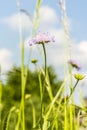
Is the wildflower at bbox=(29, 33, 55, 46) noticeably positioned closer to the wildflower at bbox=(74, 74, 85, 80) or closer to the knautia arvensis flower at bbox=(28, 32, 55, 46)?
the knautia arvensis flower at bbox=(28, 32, 55, 46)

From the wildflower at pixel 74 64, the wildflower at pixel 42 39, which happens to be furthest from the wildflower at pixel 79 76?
the wildflower at pixel 74 64

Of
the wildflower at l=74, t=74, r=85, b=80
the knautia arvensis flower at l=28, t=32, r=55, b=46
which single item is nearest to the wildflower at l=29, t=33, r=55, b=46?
the knautia arvensis flower at l=28, t=32, r=55, b=46

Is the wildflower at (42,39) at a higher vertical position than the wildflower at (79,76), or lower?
higher

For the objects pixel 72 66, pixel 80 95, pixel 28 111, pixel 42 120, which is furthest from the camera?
pixel 28 111

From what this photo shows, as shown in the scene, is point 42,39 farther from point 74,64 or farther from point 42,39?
point 74,64

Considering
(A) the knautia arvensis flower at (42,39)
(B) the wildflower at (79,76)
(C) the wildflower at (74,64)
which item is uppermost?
(A) the knautia arvensis flower at (42,39)

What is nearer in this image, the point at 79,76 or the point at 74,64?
the point at 79,76

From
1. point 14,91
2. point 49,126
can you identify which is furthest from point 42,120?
point 14,91

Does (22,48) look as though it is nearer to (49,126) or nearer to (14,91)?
(49,126)

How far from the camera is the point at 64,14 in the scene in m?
1.77

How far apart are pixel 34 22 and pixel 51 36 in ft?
0.63

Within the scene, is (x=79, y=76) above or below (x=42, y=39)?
below

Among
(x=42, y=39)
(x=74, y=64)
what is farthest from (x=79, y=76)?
(x=74, y=64)

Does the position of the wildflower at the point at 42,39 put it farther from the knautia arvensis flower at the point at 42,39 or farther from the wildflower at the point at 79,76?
the wildflower at the point at 79,76
